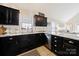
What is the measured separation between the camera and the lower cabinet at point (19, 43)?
1.86m

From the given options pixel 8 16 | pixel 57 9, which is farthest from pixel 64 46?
pixel 8 16

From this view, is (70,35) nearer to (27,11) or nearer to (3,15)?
(27,11)

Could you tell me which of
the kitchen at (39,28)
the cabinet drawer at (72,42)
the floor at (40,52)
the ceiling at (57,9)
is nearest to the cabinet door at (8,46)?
the kitchen at (39,28)

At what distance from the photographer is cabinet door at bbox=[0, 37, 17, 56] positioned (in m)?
1.85

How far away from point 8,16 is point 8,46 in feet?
1.36

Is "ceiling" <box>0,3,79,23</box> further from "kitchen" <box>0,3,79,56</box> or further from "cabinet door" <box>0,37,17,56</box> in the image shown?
"cabinet door" <box>0,37,17,56</box>

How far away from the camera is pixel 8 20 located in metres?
1.91

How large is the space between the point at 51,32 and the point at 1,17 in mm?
735

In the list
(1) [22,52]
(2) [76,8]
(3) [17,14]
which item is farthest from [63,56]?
(3) [17,14]

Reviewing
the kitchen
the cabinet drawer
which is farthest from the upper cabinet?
the cabinet drawer

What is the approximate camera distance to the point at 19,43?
193 cm

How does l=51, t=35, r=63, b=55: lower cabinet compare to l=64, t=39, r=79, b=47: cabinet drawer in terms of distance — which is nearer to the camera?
l=64, t=39, r=79, b=47: cabinet drawer

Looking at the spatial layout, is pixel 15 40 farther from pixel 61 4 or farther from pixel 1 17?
pixel 61 4

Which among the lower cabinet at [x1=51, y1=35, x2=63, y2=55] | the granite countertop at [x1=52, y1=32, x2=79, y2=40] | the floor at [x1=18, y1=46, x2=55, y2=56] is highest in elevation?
the granite countertop at [x1=52, y1=32, x2=79, y2=40]
